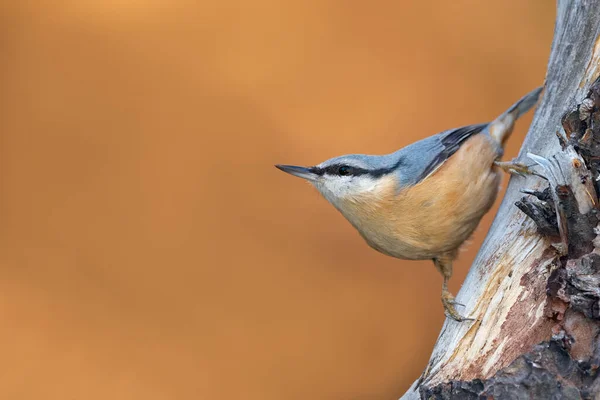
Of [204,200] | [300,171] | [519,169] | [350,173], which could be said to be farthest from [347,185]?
[204,200]

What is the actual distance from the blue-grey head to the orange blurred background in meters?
0.58

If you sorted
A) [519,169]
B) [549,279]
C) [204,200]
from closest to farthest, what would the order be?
[549,279], [519,169], [204,200]

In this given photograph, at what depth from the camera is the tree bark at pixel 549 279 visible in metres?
0.99

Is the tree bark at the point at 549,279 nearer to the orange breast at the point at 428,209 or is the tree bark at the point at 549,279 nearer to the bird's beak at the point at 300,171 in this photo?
the orange breast at the point at 428,209

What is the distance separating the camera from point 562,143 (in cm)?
112

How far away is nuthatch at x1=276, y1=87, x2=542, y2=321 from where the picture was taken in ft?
5.78

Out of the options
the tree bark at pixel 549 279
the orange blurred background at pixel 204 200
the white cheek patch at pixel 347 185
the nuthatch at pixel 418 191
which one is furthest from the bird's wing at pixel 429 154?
the orange blurred background at pixel 204 200

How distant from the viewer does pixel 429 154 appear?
185cm

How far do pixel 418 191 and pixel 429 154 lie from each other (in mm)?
158

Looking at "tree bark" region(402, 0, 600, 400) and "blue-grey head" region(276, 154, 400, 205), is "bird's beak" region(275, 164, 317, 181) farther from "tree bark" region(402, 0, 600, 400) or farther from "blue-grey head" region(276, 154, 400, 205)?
"tree bark" region(402, 0, 600, 400)

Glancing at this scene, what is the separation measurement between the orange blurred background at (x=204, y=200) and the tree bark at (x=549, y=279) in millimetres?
971

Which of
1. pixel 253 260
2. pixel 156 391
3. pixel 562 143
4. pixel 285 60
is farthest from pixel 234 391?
pixel 562 143

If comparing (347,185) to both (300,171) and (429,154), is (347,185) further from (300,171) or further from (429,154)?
(429,154)

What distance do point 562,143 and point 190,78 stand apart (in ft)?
5.66
